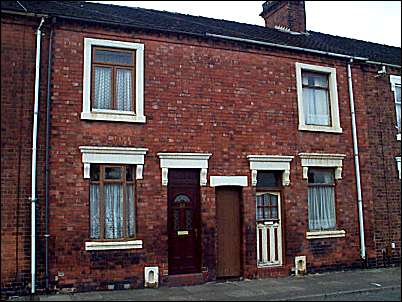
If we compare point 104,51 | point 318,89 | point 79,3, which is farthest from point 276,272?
point 79,3

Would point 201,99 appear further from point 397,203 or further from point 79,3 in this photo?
point 397,203

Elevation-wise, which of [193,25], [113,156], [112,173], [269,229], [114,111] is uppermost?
[193,25]

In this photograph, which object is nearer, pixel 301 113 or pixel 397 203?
pixel 301 113

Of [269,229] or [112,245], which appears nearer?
[112,245]

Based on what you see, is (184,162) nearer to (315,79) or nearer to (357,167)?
(315,79)

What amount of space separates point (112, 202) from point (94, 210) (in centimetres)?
49

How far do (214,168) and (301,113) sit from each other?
135 inches

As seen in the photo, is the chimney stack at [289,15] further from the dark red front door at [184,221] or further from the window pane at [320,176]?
the dark red front door at [184,221]

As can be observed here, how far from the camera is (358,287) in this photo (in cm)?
1155

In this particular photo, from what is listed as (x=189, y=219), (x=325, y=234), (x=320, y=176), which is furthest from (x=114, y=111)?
(x=325, y=234)

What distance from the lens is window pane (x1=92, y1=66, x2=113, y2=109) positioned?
39.6 feet

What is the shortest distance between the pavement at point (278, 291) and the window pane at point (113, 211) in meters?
1.41

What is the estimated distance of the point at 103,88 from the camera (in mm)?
12156

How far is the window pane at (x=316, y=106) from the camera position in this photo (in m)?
14.6
